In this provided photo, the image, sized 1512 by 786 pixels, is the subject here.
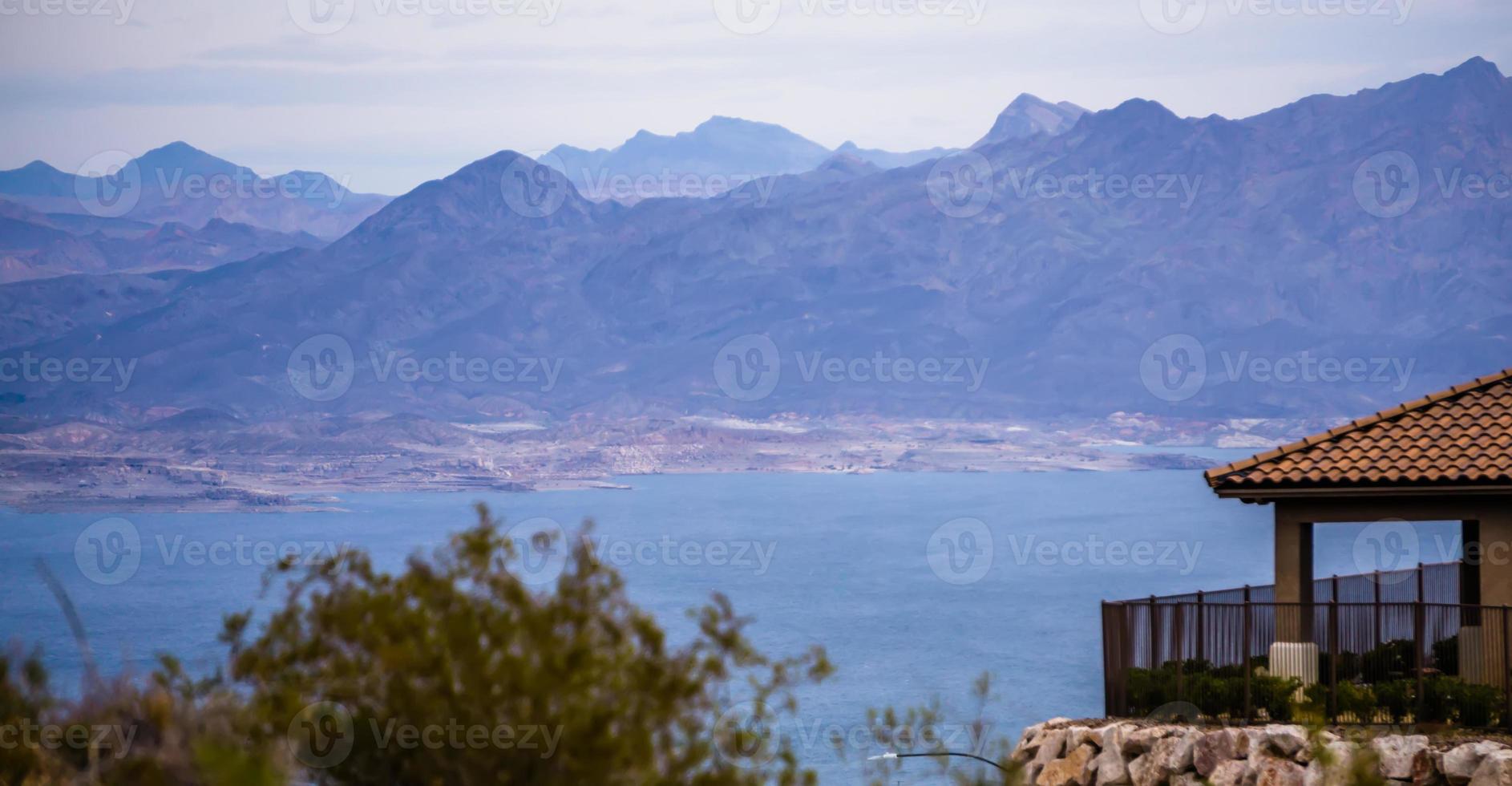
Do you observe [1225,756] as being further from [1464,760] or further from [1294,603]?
[1294,603]

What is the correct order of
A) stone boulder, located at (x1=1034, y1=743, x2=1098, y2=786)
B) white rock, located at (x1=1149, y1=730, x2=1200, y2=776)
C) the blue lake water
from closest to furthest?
white rock, located at (x1=1149, y1=730, x2=1200, y2=776) → stone boulder, located at (x1=1034, y1=743, x2=1098, y2=786) → the blue lake water

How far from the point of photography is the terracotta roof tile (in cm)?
1680

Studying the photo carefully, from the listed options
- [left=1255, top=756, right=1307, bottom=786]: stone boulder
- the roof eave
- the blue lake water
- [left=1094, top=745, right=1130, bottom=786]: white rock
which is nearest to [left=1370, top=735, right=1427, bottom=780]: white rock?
[left=1255, top=756, right=1307, bottom=786]: stone boulder

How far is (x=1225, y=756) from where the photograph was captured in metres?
14.5

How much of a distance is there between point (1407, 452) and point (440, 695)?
13.1 meters

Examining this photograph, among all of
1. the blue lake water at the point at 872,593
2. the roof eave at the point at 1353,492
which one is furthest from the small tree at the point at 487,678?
the blue lake water at the point at 872,593

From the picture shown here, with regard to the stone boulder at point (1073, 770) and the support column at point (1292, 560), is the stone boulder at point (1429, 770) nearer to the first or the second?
the support column at point (1292, 560)

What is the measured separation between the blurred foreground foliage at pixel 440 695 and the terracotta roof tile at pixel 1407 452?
10393 millimetres

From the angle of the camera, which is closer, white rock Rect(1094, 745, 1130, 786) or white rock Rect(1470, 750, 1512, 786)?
white rock Rect(1470, 750, 1512, 786)

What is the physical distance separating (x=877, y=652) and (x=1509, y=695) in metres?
114

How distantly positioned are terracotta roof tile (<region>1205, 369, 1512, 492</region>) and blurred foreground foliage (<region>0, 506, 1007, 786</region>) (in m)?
10.4

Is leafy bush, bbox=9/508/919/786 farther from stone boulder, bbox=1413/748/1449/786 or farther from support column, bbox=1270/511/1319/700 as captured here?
support column, bbox=1270/511/1319/700

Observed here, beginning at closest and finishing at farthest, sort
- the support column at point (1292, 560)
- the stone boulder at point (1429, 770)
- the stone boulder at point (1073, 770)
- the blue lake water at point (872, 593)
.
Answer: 1. the stone boulder at point (1429, 770)
2. the stone boulder at point (1073, 770)
3. the support column at point (1292, 560)
4. the blue lake water at point (872, 593)

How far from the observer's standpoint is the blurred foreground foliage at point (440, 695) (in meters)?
6.91
